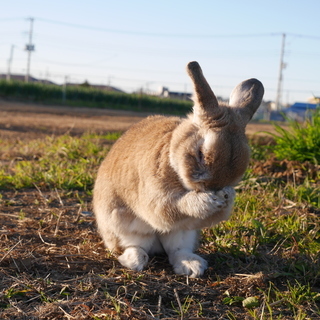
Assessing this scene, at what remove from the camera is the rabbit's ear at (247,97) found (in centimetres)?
362

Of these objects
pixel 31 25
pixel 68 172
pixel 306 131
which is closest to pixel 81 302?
pixel 68 172

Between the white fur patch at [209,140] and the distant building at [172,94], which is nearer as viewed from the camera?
the white fur patch at [209,140]

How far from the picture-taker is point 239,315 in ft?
10.3

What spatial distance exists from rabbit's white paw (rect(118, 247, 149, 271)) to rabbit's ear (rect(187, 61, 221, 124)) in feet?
3.70

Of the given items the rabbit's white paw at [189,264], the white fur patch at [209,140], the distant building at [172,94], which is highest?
the distant building at [172,94]

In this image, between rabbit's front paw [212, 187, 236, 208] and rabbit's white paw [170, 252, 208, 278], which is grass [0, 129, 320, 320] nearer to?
rabbit's white paw [170, 252, 208, 278]

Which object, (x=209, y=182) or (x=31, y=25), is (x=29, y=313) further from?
(x=31, y=25)

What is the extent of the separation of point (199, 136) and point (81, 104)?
33.5m

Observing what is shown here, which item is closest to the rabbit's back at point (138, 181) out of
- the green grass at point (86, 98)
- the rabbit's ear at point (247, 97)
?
the rabbit's ear at point (247, 97)

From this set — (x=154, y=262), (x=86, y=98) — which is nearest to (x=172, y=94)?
(x=86, y=98)

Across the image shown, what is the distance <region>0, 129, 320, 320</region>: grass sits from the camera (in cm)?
311

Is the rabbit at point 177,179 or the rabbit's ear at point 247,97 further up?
the rabbit's ear at point 247,97

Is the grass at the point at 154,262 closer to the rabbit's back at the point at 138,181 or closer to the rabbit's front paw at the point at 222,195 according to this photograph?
the rabbit's back at the point at 138,181

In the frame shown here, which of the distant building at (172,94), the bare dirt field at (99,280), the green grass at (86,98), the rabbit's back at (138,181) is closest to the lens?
the bare dirt field at (99,280)
